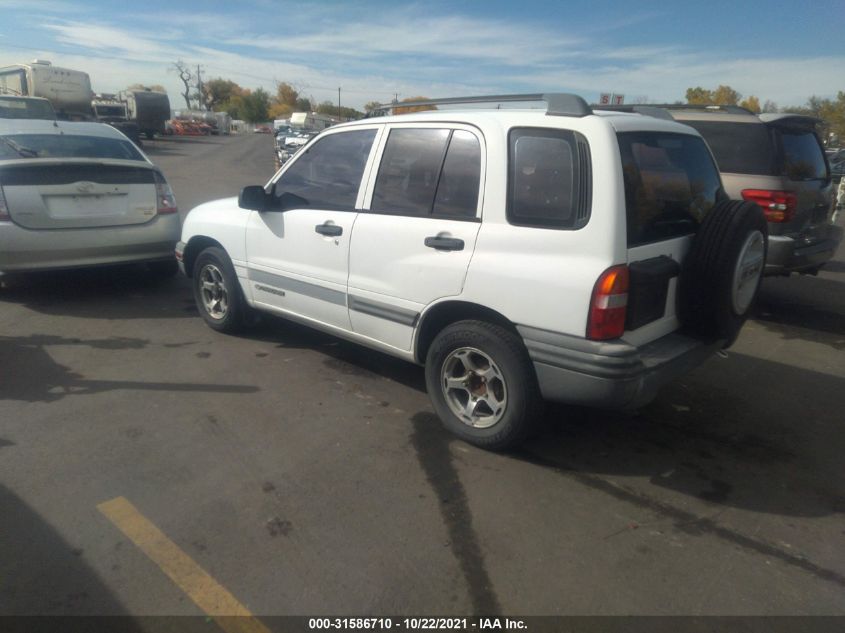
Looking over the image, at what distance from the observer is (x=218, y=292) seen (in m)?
5.49

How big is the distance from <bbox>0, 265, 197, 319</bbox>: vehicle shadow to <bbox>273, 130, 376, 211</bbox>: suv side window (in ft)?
7.14

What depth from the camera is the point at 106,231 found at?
603 centimetres

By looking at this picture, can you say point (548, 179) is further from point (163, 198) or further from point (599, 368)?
point (163, 198)

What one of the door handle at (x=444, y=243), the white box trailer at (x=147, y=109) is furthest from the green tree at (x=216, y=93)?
the door handle at (x=444, y=243)

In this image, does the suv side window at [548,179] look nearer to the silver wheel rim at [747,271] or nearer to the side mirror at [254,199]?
the silver wheel rim at [747,271]

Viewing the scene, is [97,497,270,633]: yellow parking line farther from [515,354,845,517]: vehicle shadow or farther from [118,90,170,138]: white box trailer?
[118,90,170,138]: white box trailer

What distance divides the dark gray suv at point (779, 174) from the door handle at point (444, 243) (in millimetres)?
3078

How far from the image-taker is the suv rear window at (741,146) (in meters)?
5.91

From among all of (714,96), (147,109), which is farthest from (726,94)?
(147,109)

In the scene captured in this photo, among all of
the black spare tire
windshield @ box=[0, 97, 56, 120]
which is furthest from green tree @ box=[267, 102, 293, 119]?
the black spare tire

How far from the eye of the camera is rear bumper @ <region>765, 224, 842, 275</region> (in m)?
5.83

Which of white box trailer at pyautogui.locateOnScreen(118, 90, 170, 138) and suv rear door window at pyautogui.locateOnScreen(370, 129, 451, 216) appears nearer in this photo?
suv rear door window at pyautogui.locateOnScreen(370, 129, 451, 216)

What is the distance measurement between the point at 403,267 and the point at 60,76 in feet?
109

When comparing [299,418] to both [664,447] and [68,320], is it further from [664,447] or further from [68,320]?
[68,320]
